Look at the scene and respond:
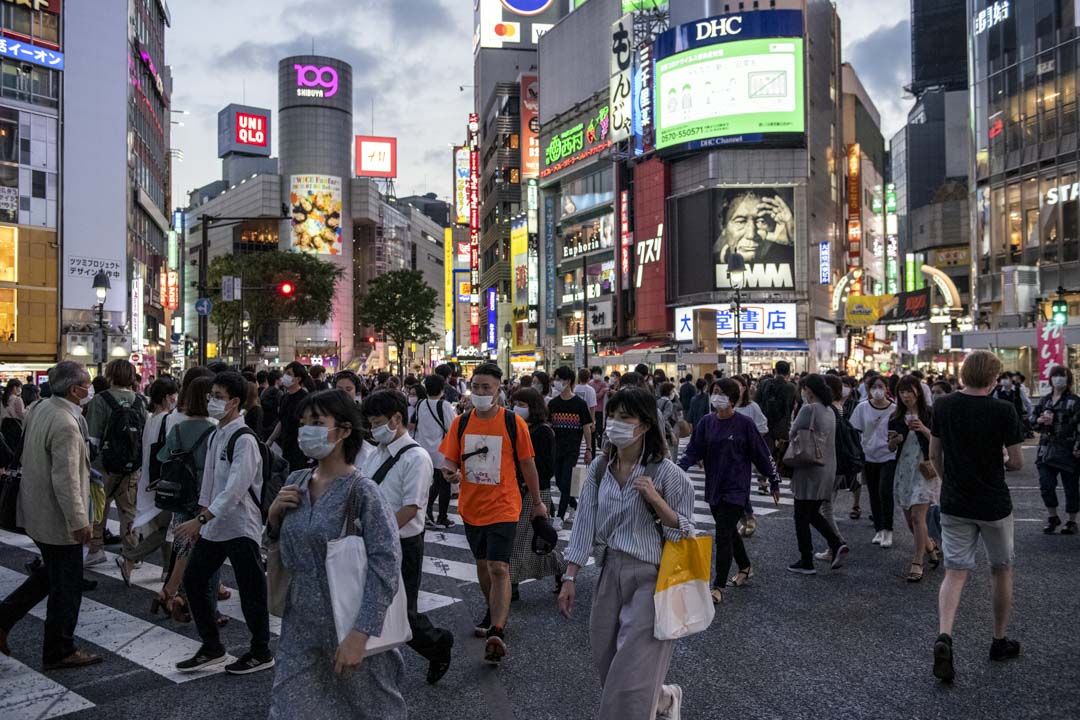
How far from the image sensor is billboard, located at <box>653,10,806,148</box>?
52.2m

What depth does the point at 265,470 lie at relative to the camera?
6367 millimetres

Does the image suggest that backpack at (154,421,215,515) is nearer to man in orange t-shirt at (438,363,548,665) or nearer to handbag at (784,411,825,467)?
man in orange t-shirt at (438,363,548,665)

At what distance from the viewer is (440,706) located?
514 cm

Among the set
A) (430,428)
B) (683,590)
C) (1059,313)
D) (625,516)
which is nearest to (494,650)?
(625,516)

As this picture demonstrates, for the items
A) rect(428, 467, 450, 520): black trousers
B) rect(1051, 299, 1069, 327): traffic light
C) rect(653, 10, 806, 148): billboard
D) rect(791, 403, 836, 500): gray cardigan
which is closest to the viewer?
rect(791, 403, 836, 500): gray cardigan

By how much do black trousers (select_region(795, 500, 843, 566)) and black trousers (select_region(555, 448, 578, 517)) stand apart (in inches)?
118

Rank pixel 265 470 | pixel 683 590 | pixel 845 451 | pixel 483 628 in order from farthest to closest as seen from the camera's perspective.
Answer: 1. pixel 845 451
2. pixel 483 628
3. pixel 265 470
4. pixel 683 590

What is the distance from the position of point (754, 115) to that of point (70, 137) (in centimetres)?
3766

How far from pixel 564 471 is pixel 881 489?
12.1ft

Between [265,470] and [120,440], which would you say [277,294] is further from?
[265,470]

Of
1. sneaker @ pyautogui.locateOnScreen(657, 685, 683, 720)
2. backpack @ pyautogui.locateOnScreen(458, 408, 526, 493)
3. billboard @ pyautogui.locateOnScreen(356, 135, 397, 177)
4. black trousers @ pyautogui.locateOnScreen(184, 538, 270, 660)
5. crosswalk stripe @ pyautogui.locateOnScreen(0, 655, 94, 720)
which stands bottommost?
crosswalk stripe @ pyautogui.locateOnScreen(0, 655, 94, 720)

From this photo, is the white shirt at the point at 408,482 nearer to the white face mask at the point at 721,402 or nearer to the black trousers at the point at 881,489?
the white face mask at the point at 721,402


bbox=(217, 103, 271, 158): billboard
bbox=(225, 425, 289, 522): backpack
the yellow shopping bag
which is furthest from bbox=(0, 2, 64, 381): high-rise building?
bbox=(217, 103, 271, 158): billboard

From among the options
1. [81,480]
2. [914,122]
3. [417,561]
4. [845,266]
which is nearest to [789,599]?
[417,561]
